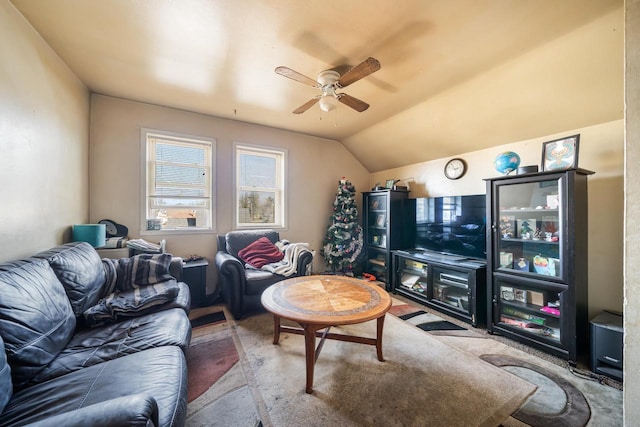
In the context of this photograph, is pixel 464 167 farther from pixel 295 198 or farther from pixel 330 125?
pixel 295 198

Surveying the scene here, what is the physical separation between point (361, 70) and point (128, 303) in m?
2.47

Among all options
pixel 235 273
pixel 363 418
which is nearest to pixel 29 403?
pixel 363 418

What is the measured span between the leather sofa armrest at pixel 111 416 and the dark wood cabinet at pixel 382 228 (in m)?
3.35

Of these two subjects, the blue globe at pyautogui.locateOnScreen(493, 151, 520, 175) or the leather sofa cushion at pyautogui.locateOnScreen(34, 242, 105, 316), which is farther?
the blue globe at pyautogui.locateOnScreen(493, 151, 520, 175)

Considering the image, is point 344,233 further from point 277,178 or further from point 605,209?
point 605,209

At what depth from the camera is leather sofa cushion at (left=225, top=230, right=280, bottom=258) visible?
3.24 metres

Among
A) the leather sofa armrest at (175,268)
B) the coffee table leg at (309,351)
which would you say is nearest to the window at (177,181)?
the leather sofa armrest at (175,268)

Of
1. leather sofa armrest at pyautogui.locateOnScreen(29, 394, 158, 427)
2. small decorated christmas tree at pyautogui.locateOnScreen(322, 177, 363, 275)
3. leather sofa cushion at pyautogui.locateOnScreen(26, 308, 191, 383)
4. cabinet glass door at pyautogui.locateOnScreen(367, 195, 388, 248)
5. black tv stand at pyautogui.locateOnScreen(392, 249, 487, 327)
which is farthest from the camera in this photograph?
small decorated christmas tree at pyautogui.locateOnScreen(322, 177, 363, 275)

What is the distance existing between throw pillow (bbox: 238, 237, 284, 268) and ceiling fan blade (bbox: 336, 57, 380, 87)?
88.0 inches

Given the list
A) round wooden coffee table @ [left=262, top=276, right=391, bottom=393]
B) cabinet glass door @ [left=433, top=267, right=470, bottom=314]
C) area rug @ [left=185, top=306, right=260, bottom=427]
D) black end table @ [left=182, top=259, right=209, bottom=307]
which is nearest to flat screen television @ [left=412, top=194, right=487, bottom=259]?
cabinet glass door @ [left=433, top=267, right=470, bottom=314]

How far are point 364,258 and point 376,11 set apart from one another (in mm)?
3561

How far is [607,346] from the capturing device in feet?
5.66

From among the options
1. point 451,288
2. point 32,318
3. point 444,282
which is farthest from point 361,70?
point 451,288

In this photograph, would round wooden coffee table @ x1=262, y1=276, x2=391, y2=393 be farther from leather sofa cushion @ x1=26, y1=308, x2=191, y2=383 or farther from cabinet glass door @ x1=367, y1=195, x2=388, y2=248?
cabinet glass door @ x1=367, y1=195, x2=388, y2=248
